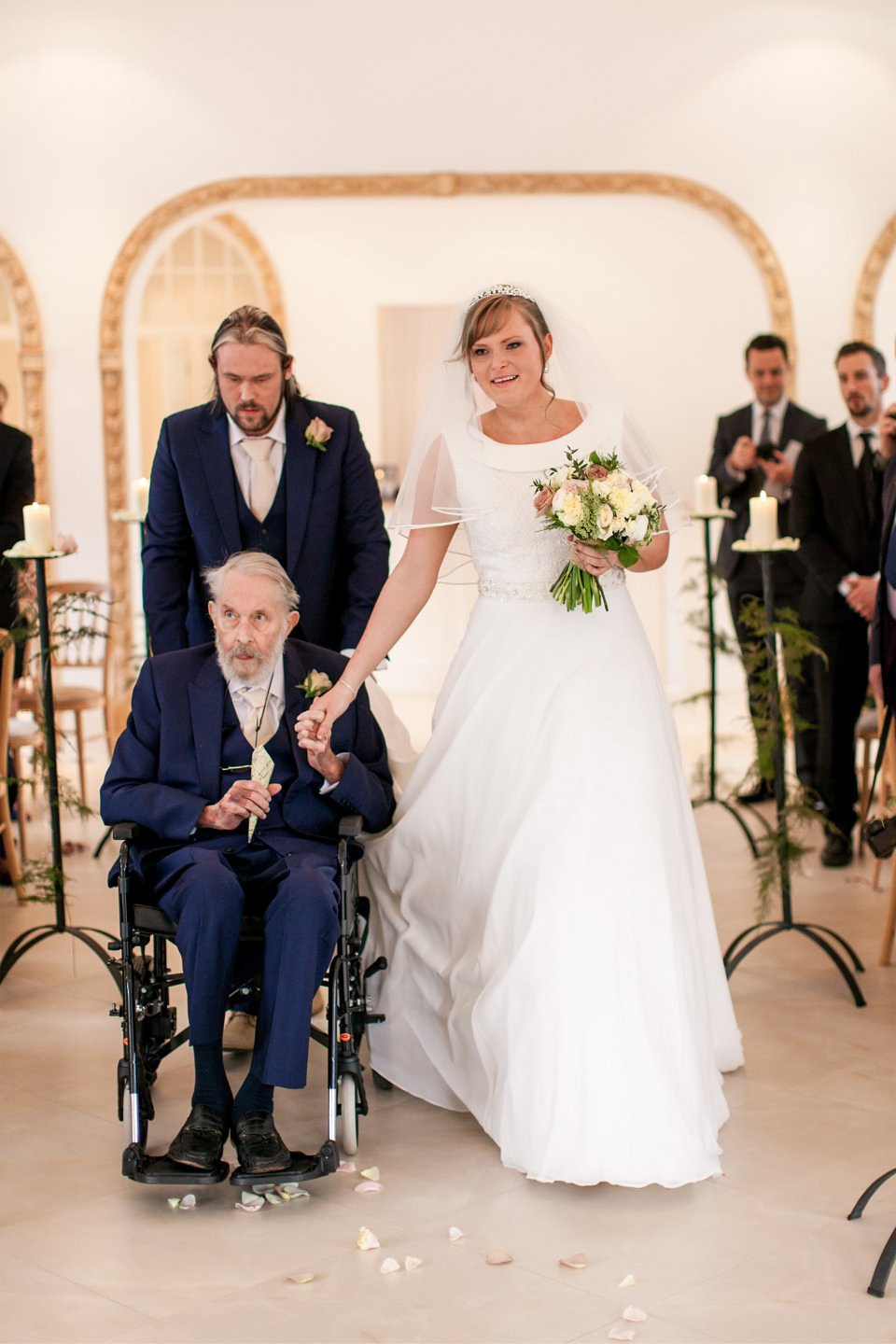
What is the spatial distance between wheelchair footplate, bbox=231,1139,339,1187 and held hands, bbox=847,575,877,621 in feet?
10.3

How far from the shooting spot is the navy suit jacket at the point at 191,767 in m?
3.57

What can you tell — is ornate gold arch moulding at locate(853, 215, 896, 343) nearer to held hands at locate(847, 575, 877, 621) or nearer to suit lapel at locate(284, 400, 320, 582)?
held hands at locate(847, 575, 877, 621)

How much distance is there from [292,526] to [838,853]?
2758 mm

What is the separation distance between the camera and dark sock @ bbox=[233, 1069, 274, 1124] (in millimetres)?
3322

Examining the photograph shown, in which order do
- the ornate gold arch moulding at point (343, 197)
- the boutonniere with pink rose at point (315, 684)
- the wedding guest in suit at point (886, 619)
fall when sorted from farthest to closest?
1. the ornate gold arch moulding at point (343, 197)
2. the wedding guest in suit at point (886, 619)
3. the boutonniere with pink rose at point (315, 684)

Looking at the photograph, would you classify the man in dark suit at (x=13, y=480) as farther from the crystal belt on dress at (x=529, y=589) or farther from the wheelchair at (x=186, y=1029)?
the crystal belt on dress at (x=529, y=589)

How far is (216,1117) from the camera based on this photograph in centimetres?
335

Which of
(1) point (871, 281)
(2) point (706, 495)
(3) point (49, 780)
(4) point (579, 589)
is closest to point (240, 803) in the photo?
(4) point (579, 589)

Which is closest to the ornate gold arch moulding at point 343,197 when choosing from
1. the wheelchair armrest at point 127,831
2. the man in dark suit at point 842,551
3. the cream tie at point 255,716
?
the man in dark suit at point 842,551

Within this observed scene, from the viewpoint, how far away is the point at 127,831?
11.4ft

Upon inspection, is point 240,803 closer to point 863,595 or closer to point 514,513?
point 514,513

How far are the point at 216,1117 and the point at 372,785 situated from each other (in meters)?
0.79

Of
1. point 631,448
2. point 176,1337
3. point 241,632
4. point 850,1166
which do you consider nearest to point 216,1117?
point 176,1337

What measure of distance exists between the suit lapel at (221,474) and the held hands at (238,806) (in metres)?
0.93
